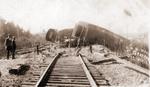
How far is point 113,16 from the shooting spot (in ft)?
15.9

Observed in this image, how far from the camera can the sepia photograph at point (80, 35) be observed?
3.59 m

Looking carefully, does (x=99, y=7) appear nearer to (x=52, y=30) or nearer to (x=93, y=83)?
(x=52, y=30)

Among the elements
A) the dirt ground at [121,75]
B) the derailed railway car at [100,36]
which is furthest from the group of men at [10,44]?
the dirt ground at [121,75]

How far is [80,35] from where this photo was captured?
6.05 meters

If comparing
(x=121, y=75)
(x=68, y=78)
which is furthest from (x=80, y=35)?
(x=68, y=78)

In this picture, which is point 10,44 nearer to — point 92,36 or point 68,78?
point 68,78

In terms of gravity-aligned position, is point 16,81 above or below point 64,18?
below

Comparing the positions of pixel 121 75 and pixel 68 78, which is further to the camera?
pixel 121 75

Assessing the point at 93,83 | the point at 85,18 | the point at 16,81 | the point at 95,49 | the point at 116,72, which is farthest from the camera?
the point at 95,49

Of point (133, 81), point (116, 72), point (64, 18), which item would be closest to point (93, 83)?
point (133, 81)

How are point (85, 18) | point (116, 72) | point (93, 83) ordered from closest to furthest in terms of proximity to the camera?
point (93, 83), point (116, 72), point (85, 18)

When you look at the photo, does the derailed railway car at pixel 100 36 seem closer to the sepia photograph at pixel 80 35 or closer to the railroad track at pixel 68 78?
the sepia photograph at pixel 80 35

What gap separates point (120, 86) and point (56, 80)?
2.68 ft

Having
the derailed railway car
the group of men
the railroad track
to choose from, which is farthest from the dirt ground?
the group of men
